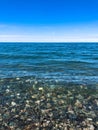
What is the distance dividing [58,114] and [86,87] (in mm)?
4953

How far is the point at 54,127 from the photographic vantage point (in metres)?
7.81

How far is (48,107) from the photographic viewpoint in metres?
9.70

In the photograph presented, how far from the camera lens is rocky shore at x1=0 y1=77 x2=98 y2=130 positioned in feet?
26.3

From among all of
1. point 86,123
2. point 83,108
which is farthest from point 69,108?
point 86,123

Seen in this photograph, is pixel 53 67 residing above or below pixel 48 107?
below

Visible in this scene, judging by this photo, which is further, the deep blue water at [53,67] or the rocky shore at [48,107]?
the deep blue water at [53,67]

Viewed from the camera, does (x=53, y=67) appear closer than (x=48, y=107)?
No

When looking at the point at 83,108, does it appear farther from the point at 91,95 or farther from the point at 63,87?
the point at 63,87

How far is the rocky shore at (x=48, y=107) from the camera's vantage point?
316 inches

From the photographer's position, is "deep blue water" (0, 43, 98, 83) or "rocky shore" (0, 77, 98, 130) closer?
"rocky shore" (0, 77, 98, 130)

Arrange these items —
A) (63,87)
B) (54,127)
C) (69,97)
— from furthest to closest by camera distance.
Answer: (63,87) < (69,97) < (54,127)

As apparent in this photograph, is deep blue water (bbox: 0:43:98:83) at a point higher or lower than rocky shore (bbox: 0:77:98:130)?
lower

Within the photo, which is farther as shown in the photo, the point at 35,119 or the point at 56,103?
the point at 56,103

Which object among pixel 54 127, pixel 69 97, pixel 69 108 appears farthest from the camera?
pixel 69 97
